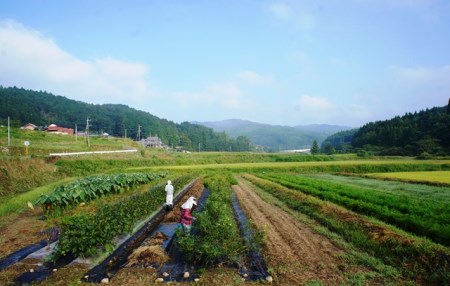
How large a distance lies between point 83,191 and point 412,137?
93.7 m

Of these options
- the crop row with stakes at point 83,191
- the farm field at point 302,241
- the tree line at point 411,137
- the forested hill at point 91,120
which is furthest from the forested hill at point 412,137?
the forested hill at point 91,120

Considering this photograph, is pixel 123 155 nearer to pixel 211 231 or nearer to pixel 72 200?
pixel 72 200

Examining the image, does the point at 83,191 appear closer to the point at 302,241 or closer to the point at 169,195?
the point at 169,195

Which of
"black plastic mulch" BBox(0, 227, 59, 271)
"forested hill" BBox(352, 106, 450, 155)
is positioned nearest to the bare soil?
"black plastic mulch" BBox(0, 227, 59, 271)

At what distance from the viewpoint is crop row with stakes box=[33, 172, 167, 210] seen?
17505 millimetres

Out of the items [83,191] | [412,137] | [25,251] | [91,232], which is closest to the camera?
[91,232]

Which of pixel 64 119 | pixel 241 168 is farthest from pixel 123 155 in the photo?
pixel 64 119

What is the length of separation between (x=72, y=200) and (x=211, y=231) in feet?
38.2

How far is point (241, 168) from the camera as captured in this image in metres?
54.6

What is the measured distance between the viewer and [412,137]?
92.8 m

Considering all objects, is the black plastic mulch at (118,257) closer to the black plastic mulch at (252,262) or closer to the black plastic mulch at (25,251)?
the black plastic mulch at (25,251)

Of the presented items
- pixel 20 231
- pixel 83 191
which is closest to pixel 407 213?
pixel 20 231

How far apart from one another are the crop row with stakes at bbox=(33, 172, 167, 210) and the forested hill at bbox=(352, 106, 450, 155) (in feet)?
229

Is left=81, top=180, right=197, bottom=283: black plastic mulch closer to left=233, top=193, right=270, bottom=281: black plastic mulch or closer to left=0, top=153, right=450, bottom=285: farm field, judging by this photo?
left=0, top=153, right=450, bottom=285: farm field
